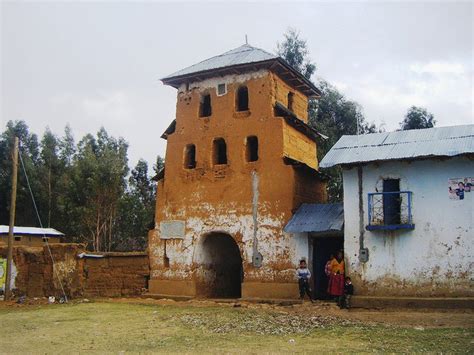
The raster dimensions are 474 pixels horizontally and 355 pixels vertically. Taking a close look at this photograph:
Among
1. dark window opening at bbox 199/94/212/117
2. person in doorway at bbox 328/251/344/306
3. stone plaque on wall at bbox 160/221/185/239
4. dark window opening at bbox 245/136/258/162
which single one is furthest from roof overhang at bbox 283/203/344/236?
dark window opening at bbox 199/94/212/117

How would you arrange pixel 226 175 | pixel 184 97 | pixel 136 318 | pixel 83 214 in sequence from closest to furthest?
pixel 136 318 → pixel 226 175 → pixel 184 97 → pixel 83 214

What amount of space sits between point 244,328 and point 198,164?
10.1 meters

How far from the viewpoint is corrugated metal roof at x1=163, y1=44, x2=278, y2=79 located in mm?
22359

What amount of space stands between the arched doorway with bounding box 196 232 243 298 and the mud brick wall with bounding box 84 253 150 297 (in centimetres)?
252

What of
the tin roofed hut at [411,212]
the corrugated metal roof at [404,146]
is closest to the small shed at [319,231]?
the tin roofed hut at [411,212]

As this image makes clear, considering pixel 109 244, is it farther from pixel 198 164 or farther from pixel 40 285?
pixel 198 164

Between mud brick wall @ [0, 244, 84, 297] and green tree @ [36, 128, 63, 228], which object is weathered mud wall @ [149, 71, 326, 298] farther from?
green tree @ [36, 128, 63, 228]

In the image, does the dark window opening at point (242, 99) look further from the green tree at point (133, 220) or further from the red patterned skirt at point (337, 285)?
the green tree at point (133, 220)

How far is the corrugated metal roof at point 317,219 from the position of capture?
18.8 metres

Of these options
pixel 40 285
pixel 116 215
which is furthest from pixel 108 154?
pixel 40 285

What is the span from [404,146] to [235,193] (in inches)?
271

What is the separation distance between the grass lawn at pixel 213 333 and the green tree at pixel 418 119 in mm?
21823

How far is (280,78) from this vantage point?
75.6ft

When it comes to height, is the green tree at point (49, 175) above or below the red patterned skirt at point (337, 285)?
above
